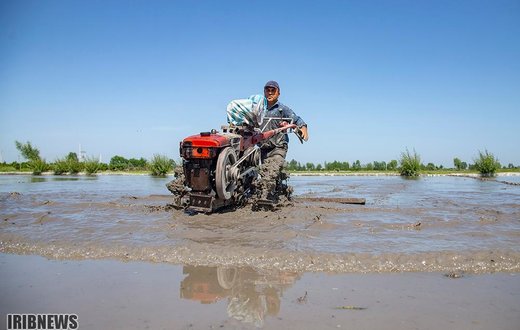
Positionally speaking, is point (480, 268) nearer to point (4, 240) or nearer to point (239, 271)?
point (239, 271)

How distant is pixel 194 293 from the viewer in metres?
3.10

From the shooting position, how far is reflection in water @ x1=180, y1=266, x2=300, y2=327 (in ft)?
9.04

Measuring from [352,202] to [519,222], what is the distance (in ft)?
10.9

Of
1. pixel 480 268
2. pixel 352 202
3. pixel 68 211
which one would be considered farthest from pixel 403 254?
pixel 68 211

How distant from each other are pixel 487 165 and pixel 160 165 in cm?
2099

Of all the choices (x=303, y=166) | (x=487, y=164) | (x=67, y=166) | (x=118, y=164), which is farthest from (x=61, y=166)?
(x=487, y=164)

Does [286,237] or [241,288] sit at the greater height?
[286,237]

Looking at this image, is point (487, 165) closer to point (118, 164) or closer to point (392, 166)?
point (392, 166)

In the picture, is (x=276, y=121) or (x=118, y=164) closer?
(x=276, y=121)

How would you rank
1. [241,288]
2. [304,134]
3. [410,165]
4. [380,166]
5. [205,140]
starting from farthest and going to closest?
[380,166], [410,165], [304,134], [205,140], [241,288]

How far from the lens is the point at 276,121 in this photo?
356 inches

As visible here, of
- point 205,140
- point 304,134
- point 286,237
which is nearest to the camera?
point 286,237

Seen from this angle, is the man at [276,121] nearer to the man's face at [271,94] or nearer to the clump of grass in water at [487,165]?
the man's face at [271,94]

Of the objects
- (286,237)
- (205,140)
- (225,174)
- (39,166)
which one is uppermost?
(205,140)
